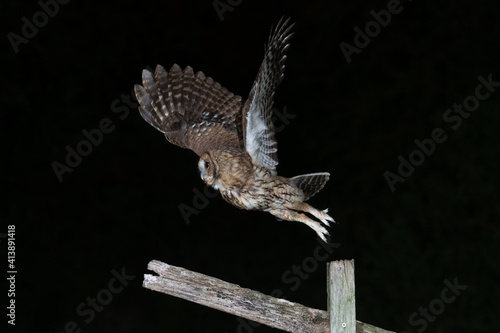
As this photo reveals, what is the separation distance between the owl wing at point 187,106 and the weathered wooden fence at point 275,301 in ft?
2.41

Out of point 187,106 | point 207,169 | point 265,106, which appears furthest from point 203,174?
point 187,106

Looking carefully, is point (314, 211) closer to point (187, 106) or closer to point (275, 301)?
point (275, 301)

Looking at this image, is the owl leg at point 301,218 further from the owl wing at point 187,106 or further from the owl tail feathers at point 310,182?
the owl wing at point 187,106

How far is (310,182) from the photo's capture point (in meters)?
3.21

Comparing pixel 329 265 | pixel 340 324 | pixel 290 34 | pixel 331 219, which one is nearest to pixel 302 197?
pixel 331 219

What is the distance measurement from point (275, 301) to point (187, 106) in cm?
116

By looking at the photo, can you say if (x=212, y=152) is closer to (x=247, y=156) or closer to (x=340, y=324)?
(x=247, y=156)

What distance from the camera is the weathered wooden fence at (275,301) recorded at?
2990 mm

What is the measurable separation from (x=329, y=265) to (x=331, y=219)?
0.82ft

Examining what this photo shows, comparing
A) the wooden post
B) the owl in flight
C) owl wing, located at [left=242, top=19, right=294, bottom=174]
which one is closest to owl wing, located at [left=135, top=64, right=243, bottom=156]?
the owl in flight

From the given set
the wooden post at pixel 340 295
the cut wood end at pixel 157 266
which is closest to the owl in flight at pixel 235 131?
the wooden post at pixel 340 295

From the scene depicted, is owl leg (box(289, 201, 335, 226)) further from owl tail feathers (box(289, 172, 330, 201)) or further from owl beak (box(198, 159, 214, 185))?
owl beak (box(198, 159, 214, 185))

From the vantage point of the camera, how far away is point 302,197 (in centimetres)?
324

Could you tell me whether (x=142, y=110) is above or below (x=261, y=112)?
above
